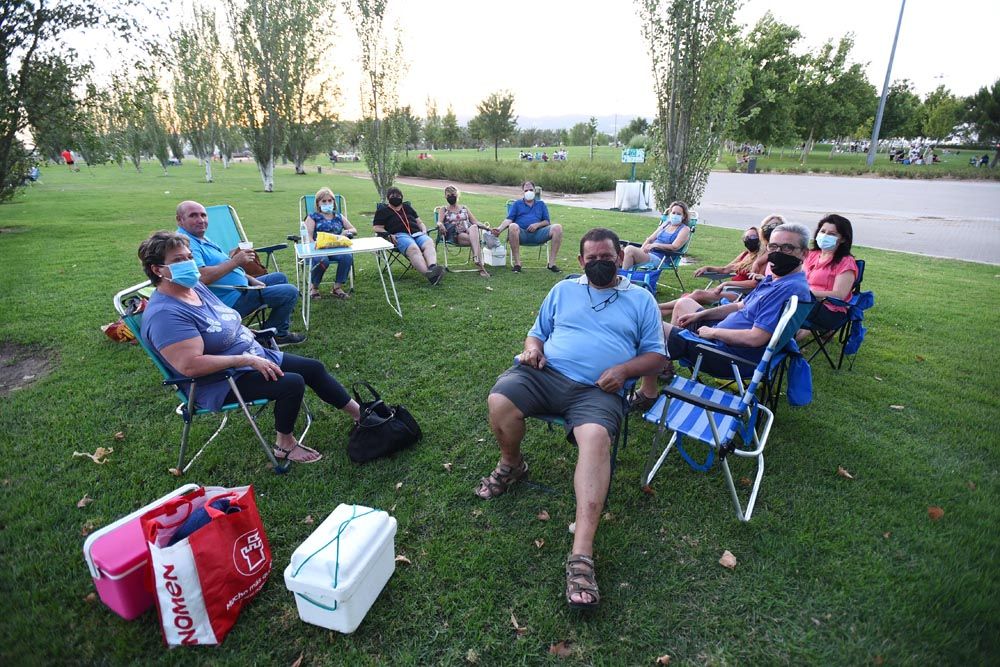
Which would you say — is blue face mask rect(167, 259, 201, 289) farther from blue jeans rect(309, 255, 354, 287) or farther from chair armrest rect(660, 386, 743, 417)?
blue jeans rect(309, 255, 354, 287)

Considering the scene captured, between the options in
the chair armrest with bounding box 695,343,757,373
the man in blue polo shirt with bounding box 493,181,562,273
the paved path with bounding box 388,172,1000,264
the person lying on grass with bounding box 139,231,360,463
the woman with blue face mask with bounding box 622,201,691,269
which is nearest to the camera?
the person lying on grass with bounding box 139,231,360,463

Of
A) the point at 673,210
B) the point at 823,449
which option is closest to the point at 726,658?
the point at 823,449

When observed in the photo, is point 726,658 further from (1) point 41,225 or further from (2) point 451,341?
(1) point 41,225

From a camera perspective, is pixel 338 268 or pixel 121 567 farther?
pixel 338 268

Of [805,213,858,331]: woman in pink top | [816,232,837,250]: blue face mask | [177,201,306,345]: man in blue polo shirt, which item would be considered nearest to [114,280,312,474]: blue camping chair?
[177,201,306,345]: man in blue polo shirt

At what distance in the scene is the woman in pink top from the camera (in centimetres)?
422

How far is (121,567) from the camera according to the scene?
6.66 ft

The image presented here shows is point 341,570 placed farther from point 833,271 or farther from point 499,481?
point 833,271

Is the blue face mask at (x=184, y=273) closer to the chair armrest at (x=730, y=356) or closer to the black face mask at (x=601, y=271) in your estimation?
the black face mask at (x=601, y=271)

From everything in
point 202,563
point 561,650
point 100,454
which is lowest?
point 561,650

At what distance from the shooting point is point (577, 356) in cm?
291

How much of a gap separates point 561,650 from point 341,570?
38.3 inches

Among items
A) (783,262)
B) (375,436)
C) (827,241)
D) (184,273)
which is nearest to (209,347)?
(184,273)

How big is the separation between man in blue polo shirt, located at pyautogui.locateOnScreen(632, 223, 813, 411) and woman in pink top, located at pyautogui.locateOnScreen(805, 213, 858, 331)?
109cm
